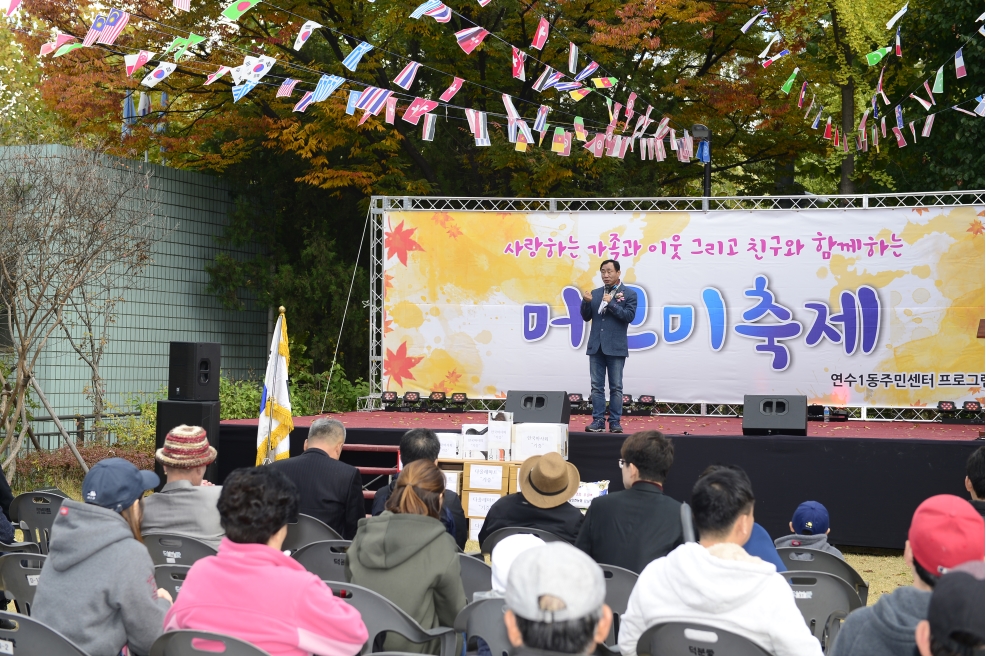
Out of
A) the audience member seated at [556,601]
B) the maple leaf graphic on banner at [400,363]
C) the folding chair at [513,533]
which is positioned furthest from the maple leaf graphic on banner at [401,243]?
the audience member seated at [556,601]

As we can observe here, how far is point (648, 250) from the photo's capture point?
9.48 meters

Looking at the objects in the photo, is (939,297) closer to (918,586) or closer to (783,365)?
(783,365)

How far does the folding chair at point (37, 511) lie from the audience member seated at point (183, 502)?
1.18 meters

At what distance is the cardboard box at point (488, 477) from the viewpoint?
6.64 metres

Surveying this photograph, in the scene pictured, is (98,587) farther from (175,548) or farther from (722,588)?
(722,588)

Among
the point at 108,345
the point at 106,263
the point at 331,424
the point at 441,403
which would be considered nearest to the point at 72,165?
the point at 106,263

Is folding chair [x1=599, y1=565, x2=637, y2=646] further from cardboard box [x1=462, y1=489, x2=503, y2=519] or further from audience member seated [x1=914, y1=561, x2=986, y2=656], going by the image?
cardboard box [x1=462, y1=489, x2=503, y2=519]

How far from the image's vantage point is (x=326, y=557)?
3.39 m

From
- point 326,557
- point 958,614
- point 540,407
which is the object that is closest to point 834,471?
point 540,407

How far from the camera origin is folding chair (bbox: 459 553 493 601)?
3.26 m

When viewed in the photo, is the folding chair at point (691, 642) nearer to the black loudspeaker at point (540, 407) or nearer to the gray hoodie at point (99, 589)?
the gray hoodie at point (99, 589)

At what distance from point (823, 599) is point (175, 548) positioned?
2277mm

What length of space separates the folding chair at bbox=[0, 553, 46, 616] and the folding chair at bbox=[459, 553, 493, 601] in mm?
1404

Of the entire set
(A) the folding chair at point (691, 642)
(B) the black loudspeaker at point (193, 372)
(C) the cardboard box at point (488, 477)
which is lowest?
(C) the cardboard box at point (488, 477)
